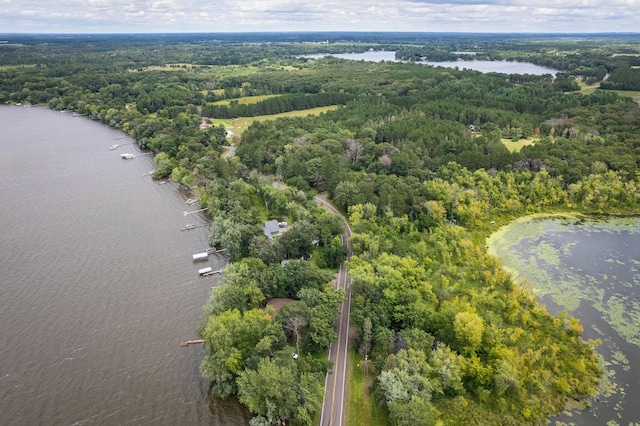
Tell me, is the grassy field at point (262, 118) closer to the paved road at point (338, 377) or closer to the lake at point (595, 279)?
the lake at point (595, 279)

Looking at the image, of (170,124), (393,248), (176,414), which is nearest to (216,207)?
(393,248)

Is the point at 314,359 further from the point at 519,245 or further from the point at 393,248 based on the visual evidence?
the point at 519,245

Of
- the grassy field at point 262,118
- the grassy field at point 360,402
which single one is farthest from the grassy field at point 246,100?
the grassy field at point 360,402

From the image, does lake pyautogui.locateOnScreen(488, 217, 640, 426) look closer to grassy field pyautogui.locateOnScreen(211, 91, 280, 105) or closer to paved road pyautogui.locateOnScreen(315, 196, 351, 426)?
paved road pyautogui.locateOnScreen(315, 196, 351, 426)

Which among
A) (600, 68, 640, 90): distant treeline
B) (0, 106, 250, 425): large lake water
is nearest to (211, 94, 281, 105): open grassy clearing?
(0, 106, 250, 425): large lake water

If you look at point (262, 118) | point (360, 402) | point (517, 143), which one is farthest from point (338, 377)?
point (262, 118)

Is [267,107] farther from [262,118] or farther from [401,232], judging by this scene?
[401,232]
